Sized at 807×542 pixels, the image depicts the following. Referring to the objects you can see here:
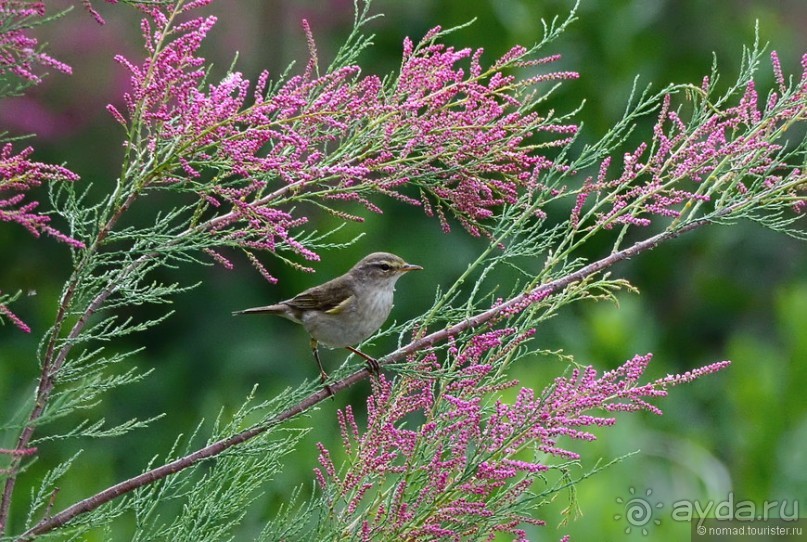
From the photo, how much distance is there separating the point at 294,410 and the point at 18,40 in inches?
41.9

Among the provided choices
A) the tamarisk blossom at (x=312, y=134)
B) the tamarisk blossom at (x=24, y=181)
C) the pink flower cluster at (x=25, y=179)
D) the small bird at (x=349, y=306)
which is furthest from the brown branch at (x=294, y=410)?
the small bird at (x=349, y=306)

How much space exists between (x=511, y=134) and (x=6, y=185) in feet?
4.14

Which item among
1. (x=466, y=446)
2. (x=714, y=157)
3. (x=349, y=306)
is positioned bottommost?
(x=466, y=446)

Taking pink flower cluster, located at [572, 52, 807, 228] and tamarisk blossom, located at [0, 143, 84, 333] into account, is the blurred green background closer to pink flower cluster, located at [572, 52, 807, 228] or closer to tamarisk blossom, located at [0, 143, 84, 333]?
pink flower cluster, located at [572, 52, 807, 228]

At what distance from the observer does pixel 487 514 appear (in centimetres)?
258

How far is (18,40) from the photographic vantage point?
90.2 inches

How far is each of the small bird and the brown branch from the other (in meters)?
0.89

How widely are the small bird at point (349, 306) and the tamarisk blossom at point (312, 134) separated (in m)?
1.06

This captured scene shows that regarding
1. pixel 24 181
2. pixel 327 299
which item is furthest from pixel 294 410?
pixel 327 299

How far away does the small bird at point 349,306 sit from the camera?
12.8 feet

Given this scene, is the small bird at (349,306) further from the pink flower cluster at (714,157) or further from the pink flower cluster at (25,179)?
the pink flower cluster at (25,179)

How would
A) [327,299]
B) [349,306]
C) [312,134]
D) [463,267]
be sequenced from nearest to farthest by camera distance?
[312,134], [349,306], [327,299], [463,267]

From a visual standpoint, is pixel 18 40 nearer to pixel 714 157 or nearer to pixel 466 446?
pixel 466 446

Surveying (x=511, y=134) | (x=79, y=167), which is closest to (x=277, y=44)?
(x=79, y=167)
